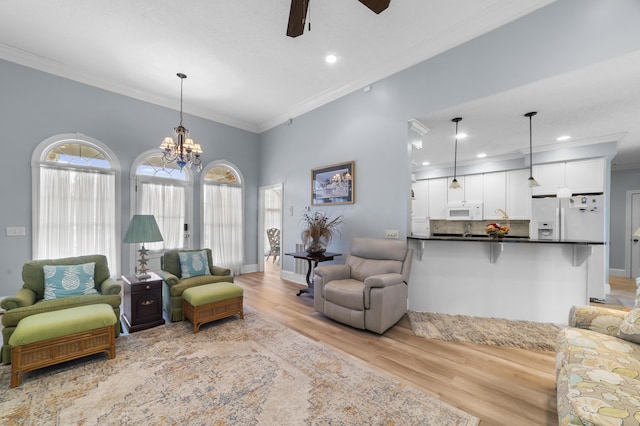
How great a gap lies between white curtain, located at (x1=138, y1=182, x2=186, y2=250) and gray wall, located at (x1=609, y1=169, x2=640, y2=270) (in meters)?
10.1

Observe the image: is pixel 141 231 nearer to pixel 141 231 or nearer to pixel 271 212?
pixel 141 231

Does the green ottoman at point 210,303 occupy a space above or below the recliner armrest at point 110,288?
below

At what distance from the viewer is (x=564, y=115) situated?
365 cm

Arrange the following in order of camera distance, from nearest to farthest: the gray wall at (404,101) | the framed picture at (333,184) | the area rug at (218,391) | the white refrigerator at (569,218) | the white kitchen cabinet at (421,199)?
the area rug at (218,391) < the gray wall at (404,101) < the framed picture at (333,184) < the white refrigerator at (569,218) < the white kitchen cabinet at (421,199)

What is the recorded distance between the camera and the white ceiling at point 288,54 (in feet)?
9.09

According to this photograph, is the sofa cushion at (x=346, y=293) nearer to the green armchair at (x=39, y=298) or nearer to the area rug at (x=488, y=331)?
the area rug at (x=488, y=331)

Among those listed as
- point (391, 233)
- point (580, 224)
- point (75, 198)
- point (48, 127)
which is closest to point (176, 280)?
point (75, 198)

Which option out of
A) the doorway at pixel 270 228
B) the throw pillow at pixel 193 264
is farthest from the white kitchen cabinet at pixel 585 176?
the throw pillow at pixel 193 264

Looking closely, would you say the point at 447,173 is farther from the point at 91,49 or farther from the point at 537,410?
the point at 91,49

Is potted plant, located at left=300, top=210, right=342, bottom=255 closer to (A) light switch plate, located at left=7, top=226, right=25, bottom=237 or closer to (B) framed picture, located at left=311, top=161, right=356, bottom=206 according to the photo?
(B) framed picture, located at left=311, top=161, right=356, bottom=206

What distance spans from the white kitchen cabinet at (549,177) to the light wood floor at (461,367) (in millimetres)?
4025

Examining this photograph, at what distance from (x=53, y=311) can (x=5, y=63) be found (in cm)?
361

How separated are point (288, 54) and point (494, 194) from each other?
17.8 ft

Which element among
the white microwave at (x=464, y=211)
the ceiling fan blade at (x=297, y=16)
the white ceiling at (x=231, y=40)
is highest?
the white ceiling at (x=231, y=40)
